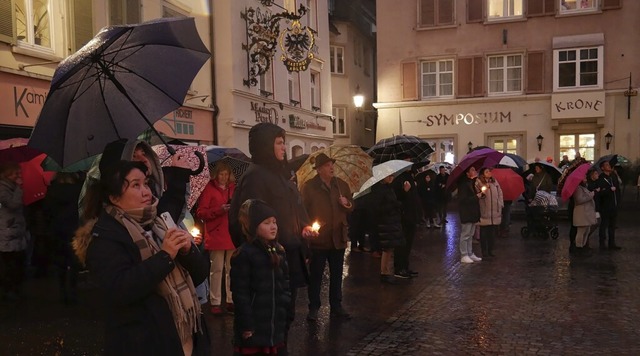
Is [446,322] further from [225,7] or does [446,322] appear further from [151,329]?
[225,7]

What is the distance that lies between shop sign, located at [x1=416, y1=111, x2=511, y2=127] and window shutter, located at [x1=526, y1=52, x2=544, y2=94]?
165 centimetres

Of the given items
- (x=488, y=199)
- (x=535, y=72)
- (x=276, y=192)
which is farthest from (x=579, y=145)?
(x=276, y=192)

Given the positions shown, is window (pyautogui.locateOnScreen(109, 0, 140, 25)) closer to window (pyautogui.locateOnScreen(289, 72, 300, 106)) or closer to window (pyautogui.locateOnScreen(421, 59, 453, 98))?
window (pyautogui.locateOnScreen(289, 72, 300, 106))

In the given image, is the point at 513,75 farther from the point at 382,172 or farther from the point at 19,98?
the point at 19,98

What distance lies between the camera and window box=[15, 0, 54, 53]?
11.5 metres

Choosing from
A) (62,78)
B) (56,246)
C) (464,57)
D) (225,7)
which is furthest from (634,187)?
(62,78)

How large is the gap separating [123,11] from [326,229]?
9.50 m

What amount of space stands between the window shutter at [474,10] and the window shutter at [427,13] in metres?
1.74

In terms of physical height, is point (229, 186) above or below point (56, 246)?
above

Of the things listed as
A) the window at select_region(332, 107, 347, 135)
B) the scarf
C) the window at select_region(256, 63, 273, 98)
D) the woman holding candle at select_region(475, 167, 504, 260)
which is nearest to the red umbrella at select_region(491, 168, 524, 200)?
the woman holding candle at select_region(475, 167, 504, 260)

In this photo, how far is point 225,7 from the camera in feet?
57.2

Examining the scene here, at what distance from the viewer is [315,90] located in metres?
25.7

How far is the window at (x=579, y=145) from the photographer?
88.8 feet

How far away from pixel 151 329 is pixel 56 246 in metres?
5.64
